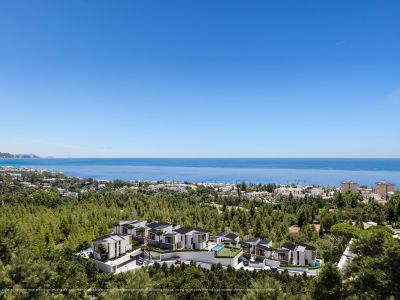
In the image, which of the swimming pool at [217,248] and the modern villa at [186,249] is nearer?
the modern villa at [186,249]

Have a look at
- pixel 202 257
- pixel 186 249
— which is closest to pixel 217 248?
pixel 202 257

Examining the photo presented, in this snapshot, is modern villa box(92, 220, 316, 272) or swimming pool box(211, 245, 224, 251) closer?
modern villa box(92, 220, 316, 272)

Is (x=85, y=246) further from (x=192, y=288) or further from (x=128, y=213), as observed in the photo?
(x=192, y=288)

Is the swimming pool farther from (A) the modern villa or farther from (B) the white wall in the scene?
(B) the white wall

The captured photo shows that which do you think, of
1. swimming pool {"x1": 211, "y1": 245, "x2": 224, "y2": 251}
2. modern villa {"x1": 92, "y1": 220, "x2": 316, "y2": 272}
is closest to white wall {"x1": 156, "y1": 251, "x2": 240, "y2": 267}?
modern villa {"x1": 92, "y1": 220, "x2": 316, "y2": 272}

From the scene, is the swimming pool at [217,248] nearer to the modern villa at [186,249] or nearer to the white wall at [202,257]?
the modern villa at [186,249]

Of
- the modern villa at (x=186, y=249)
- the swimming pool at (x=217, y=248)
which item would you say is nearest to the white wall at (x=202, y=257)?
the modern villa at (x=186, y=249)

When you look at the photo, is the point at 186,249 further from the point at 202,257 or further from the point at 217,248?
the point at 217,248

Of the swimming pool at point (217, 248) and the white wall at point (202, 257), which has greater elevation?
the swimming pool at point (217, 248)
